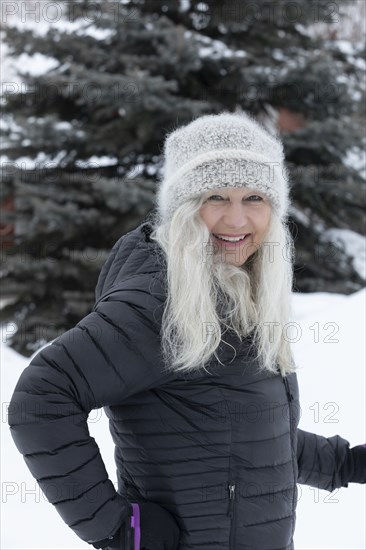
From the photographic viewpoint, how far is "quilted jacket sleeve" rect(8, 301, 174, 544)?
55.8 inches

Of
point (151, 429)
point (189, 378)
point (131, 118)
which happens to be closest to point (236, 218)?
point (189, 378)

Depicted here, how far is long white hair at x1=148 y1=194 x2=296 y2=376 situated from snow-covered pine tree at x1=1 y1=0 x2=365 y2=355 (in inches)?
181

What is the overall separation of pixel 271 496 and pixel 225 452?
21cm

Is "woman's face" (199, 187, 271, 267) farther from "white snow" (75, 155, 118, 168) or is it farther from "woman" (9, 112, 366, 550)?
"white snow" (75, 155, 118, 168)

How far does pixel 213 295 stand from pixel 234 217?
0.22 metres

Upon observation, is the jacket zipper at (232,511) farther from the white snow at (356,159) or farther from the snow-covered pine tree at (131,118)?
the white snow at (356,159)

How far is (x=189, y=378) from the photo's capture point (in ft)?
4.97

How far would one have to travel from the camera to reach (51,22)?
696 centimetres

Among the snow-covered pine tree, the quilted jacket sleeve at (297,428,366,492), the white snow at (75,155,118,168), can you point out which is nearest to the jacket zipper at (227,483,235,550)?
the quilted jacket sleeve at (297,428,366,492)

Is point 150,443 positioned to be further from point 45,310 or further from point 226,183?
point 45,310

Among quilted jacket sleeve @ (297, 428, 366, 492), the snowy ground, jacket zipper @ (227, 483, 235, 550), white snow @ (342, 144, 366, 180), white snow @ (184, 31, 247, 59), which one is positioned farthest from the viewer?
white snow @ (342, 144, 366, 180)

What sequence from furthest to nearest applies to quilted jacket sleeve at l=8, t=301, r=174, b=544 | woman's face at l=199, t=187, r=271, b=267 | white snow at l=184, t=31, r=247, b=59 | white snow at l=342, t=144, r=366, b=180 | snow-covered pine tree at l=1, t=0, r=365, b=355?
white snow at l=342, t=144, r=366, b=180, white snow at l=184, t=31, r=247, b=59, snow-covered pine tree at l=1, t=0, r=365, b=355, woman's face at l=199, t=187, r=271, b=267, quilted jacket sleeve at l=8, t=301, r=174, b=544

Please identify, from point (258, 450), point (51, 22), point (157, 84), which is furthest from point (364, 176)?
point (258, 450)

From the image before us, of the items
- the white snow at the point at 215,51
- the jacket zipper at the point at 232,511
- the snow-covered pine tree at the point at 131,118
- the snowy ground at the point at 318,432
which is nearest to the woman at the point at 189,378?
the jacket zipper at the point at 232,511
